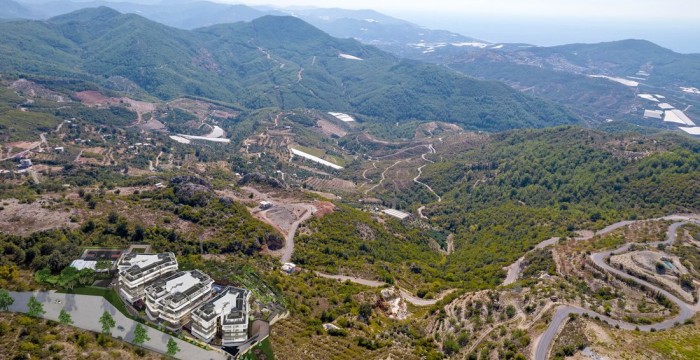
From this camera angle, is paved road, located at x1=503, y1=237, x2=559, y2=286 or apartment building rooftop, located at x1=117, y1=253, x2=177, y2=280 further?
paved road, located at x1=503, y1=237, x2=559, y2=286

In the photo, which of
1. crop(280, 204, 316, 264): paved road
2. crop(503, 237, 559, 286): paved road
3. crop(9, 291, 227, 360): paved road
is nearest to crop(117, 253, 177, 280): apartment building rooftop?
crop(9, 291, 227, 360): paved road

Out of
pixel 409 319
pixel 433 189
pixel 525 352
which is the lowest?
pixel 433 189

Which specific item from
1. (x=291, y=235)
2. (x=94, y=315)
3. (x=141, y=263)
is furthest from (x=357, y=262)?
(x=94, y=315)

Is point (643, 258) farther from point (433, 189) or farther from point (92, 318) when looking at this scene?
point (433, 189)

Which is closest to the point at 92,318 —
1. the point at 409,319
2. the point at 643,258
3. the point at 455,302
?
the point at 409,319

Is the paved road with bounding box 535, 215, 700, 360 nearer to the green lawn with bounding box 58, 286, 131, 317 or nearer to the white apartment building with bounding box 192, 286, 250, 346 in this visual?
the white apartment building with bounding box 192, 286, 250, 346

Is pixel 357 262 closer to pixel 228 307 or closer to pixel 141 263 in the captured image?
pixel 228 307
